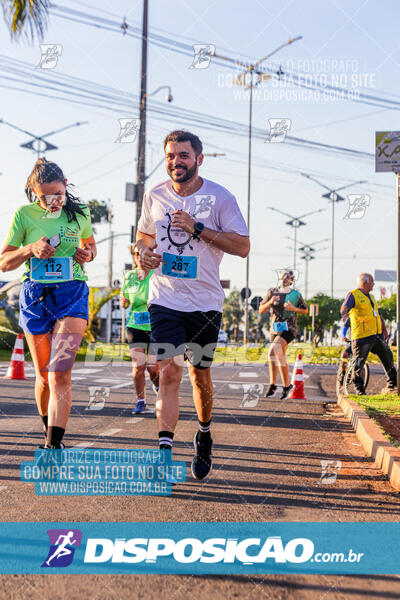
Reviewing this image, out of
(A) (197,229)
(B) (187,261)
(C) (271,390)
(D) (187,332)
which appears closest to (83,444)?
(D) (187,332)

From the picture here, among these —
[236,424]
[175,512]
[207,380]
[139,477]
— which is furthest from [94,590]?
[236,424]

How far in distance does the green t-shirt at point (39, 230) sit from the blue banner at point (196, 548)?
196cm

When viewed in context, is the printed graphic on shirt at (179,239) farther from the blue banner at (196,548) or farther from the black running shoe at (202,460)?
the blue banner at (196,548)

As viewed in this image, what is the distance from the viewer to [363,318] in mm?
10508

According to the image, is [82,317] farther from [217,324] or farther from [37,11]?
[37,11]

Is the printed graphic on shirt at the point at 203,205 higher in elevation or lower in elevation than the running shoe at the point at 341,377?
higher

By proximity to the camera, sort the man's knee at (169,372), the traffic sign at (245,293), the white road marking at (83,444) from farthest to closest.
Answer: the traffic sign at (245,293), the white road marking at (83,444), the man's knee at (169,372)

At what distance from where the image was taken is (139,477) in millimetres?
4434

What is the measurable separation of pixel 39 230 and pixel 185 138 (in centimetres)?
114

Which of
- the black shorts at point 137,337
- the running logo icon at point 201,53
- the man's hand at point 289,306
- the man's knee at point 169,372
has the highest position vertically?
the running logo icon at point 201,53

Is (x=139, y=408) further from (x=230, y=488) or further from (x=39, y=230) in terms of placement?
(x=230, y=488)

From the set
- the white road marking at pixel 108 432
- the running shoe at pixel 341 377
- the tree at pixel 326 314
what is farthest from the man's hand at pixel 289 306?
the tree at pixel 326 314

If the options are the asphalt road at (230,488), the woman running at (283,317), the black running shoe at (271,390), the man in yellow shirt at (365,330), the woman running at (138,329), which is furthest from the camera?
the black running shoe at (271,390)

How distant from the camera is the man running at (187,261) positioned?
4441 millimetres
